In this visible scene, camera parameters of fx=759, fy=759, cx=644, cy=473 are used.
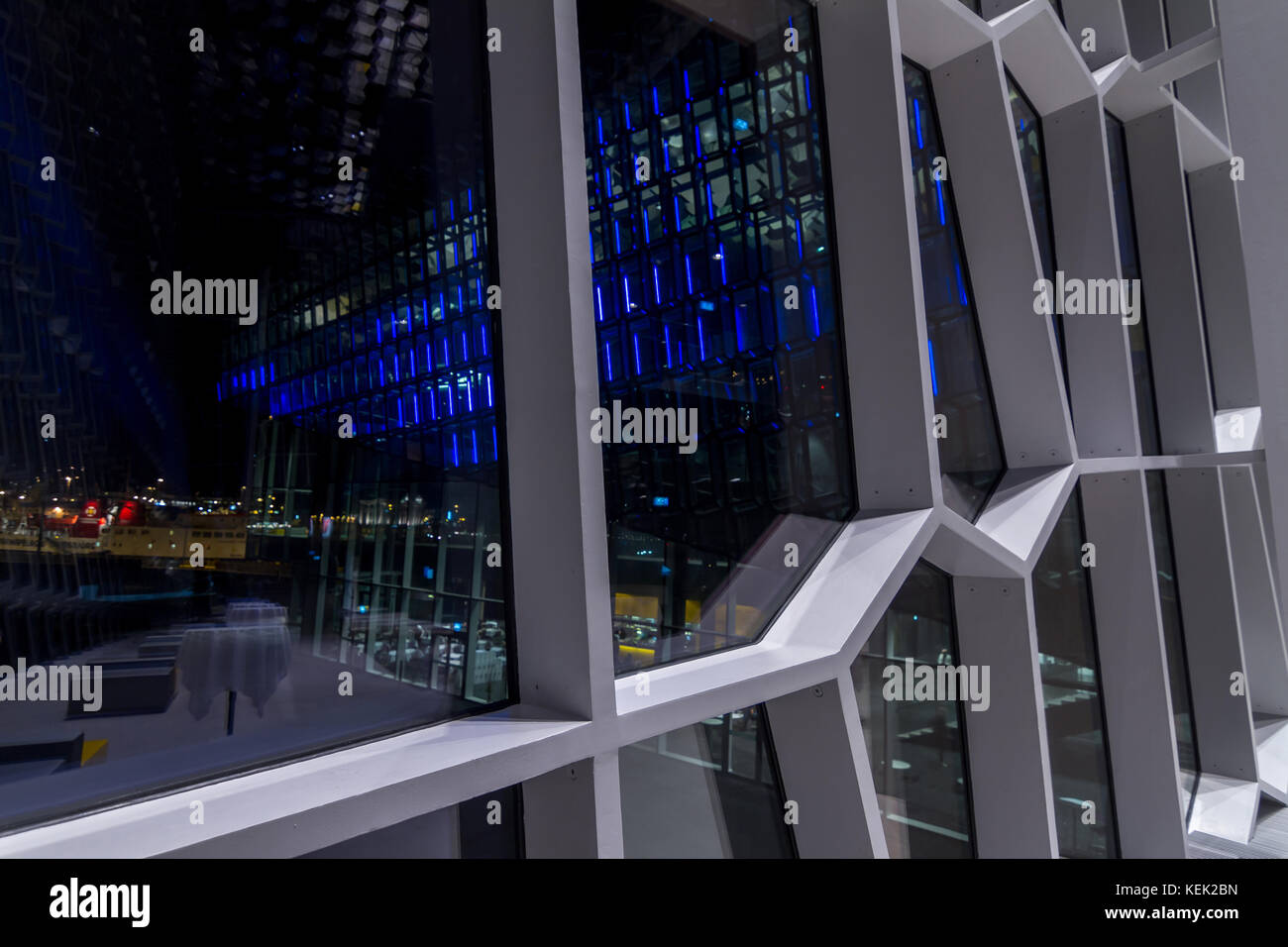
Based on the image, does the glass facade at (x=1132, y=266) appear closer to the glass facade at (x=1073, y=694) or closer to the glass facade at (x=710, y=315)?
the glass facade at (x=1073, y=694)

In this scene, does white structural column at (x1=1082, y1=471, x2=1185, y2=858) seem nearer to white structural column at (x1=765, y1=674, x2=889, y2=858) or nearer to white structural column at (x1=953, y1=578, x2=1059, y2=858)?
white structural column at (x1=953, y1=578, x2=1059, y2=858)

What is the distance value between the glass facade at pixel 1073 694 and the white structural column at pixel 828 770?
1.90 metres

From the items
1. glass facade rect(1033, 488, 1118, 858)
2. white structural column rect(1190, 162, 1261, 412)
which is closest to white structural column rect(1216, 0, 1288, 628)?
glass facade rect(1033, 488, 1118, 858)

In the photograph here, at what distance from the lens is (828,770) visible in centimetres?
210

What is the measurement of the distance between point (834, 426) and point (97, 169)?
213 centimetres

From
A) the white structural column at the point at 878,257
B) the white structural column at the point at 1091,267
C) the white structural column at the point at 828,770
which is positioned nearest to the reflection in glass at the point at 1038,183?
the white structural column at the point at 1091,267

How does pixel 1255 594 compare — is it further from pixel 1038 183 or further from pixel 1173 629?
pixel 1038 183

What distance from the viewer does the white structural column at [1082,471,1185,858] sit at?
3.65 metres

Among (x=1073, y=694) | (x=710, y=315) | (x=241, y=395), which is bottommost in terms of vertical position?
(x=1073, y=694)

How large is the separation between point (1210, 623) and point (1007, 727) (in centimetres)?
286

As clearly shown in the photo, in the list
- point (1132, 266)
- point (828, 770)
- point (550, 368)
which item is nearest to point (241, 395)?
point (550, 368)

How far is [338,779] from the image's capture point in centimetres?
120

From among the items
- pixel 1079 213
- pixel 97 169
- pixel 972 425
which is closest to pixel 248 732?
pixel 97 169

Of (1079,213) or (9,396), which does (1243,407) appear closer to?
(1079,213)
